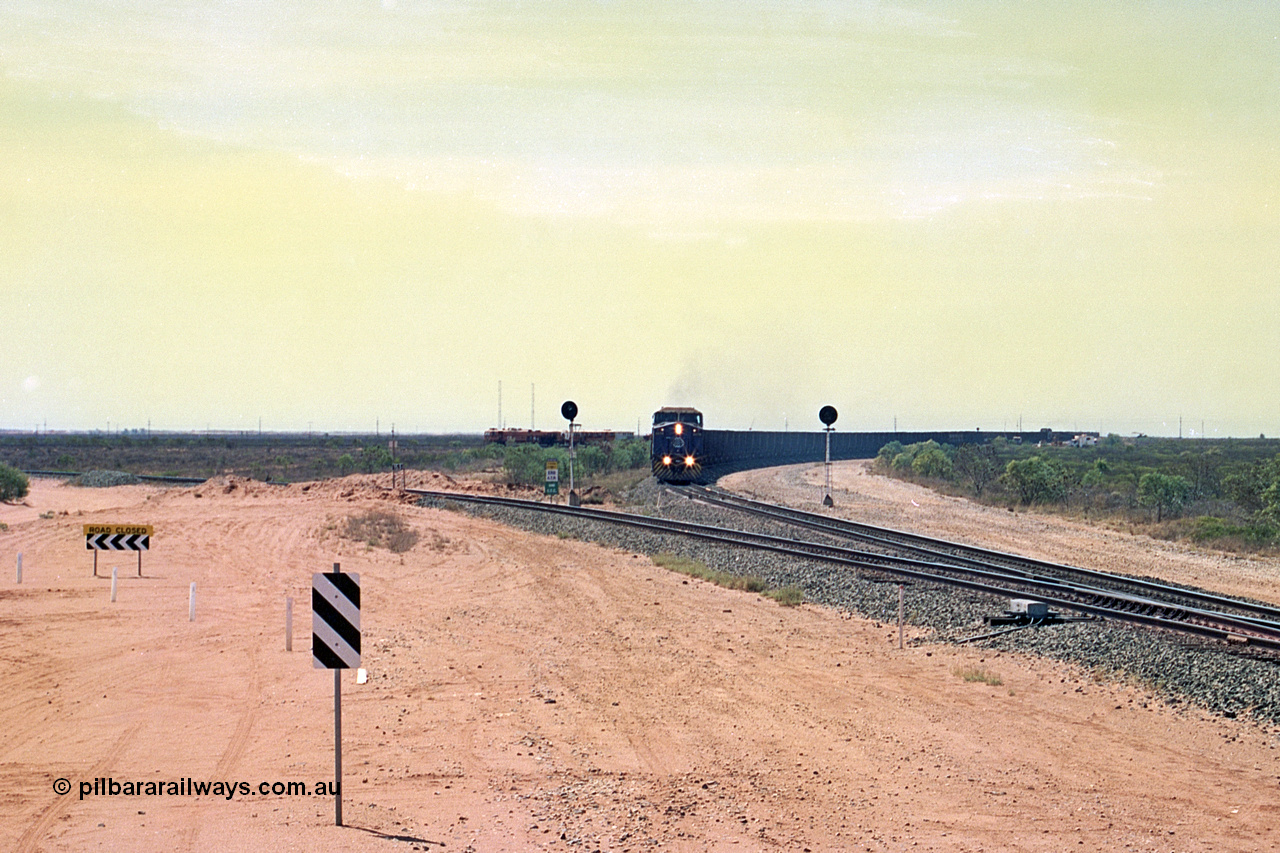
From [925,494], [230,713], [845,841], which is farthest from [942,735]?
[925,494]

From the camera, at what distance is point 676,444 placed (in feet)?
181

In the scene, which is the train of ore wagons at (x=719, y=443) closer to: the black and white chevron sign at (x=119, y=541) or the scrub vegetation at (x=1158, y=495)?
the scrub vegetation at (x=1158, y=495)

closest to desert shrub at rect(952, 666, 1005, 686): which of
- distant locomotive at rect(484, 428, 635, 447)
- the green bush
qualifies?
the green bush

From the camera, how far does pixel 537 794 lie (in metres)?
10.6

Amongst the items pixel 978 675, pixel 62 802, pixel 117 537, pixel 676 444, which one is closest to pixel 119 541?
pixel 117 537

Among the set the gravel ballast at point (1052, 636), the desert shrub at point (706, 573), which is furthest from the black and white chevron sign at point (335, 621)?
the desert shrub at point (706, 573)

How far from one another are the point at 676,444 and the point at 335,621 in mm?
45634

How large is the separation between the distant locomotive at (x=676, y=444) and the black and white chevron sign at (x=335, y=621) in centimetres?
4556

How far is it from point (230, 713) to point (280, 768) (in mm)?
2676

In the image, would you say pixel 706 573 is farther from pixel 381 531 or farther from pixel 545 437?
pixel 545 437

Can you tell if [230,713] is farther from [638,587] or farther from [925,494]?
[925,494]

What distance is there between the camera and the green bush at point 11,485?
54.9 metres

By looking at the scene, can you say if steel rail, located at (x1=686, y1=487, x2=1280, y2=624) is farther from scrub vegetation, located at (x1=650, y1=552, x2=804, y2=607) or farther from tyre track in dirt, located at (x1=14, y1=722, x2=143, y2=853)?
tyre track in dirt, located at (x1=14, y1=722, x2=143, y2=853)

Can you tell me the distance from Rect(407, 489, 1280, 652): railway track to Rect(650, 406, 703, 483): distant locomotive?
19.3 m
